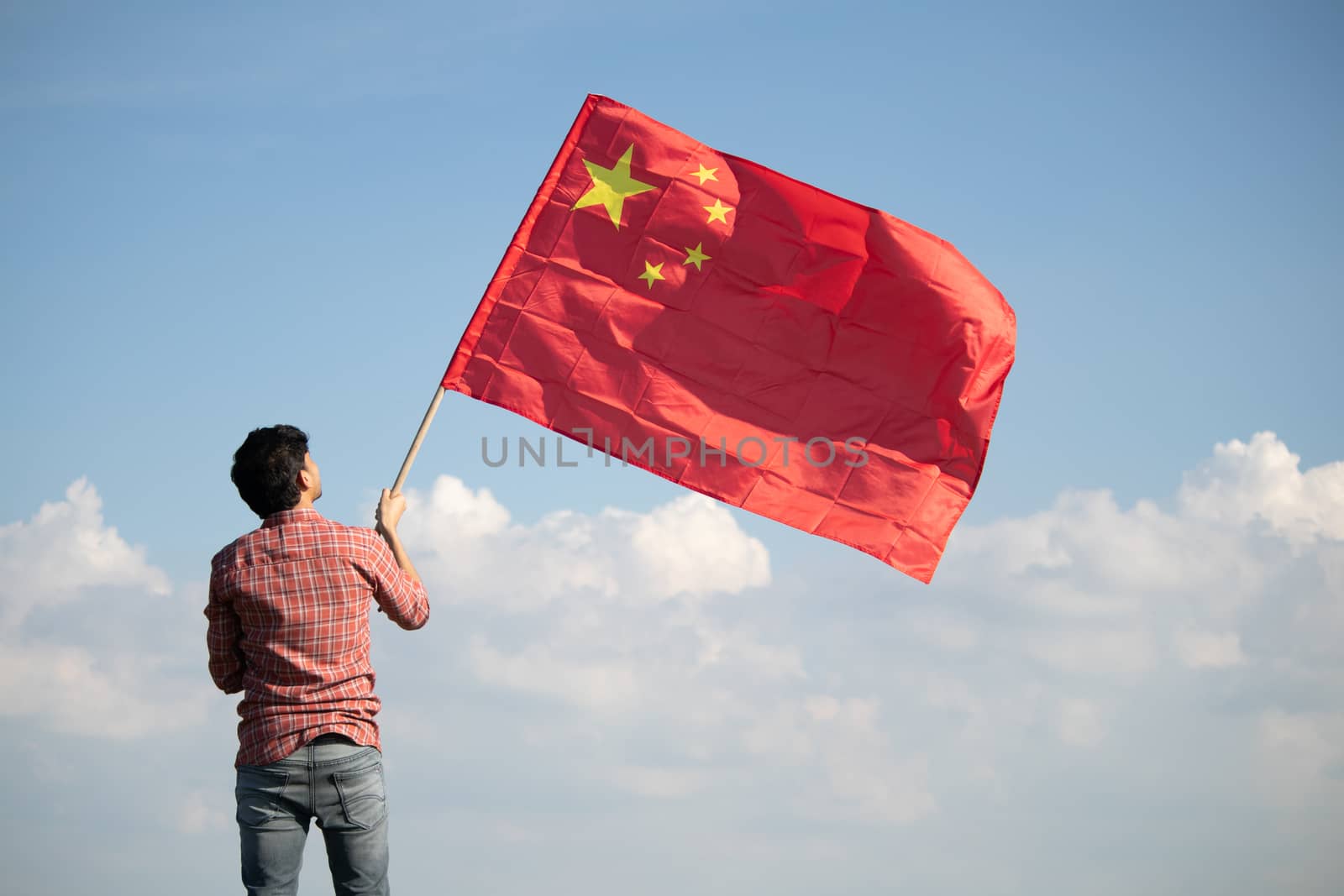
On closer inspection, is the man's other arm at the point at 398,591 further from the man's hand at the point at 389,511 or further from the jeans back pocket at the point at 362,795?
the jeans back pocket at the point at 362,795

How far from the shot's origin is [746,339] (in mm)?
10867

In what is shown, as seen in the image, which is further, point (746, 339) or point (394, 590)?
point (746, 339)

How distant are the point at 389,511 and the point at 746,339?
15.5 feet

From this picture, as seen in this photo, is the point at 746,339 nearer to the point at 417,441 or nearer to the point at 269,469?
the point at 417,441

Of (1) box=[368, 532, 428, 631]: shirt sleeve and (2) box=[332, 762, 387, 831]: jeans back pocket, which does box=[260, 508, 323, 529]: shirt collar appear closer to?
(1) box=[368, 532, 428, 631]: shirt sleeve

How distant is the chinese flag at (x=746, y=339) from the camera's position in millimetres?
10383

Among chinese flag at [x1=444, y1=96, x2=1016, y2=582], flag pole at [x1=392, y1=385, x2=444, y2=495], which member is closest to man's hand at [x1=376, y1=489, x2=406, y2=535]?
flag pole at [x1=392, y1=385, x2=444, y2=495]

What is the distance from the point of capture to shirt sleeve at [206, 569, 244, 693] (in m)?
5.83

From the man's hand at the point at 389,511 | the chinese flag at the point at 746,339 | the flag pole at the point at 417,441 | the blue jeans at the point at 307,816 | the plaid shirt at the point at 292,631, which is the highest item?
the chinese flag at the point at 746,339

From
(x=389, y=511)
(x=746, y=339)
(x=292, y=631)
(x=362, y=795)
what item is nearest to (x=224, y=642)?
(x=292, y=631)

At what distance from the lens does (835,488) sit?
10422mm

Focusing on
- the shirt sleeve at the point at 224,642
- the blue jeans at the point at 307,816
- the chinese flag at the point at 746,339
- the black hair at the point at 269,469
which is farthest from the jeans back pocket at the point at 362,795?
the chinese flag at the point at 746,339

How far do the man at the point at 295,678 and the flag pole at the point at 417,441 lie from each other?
4.29 feet

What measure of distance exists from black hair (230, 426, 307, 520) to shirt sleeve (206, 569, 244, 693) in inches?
14.9
